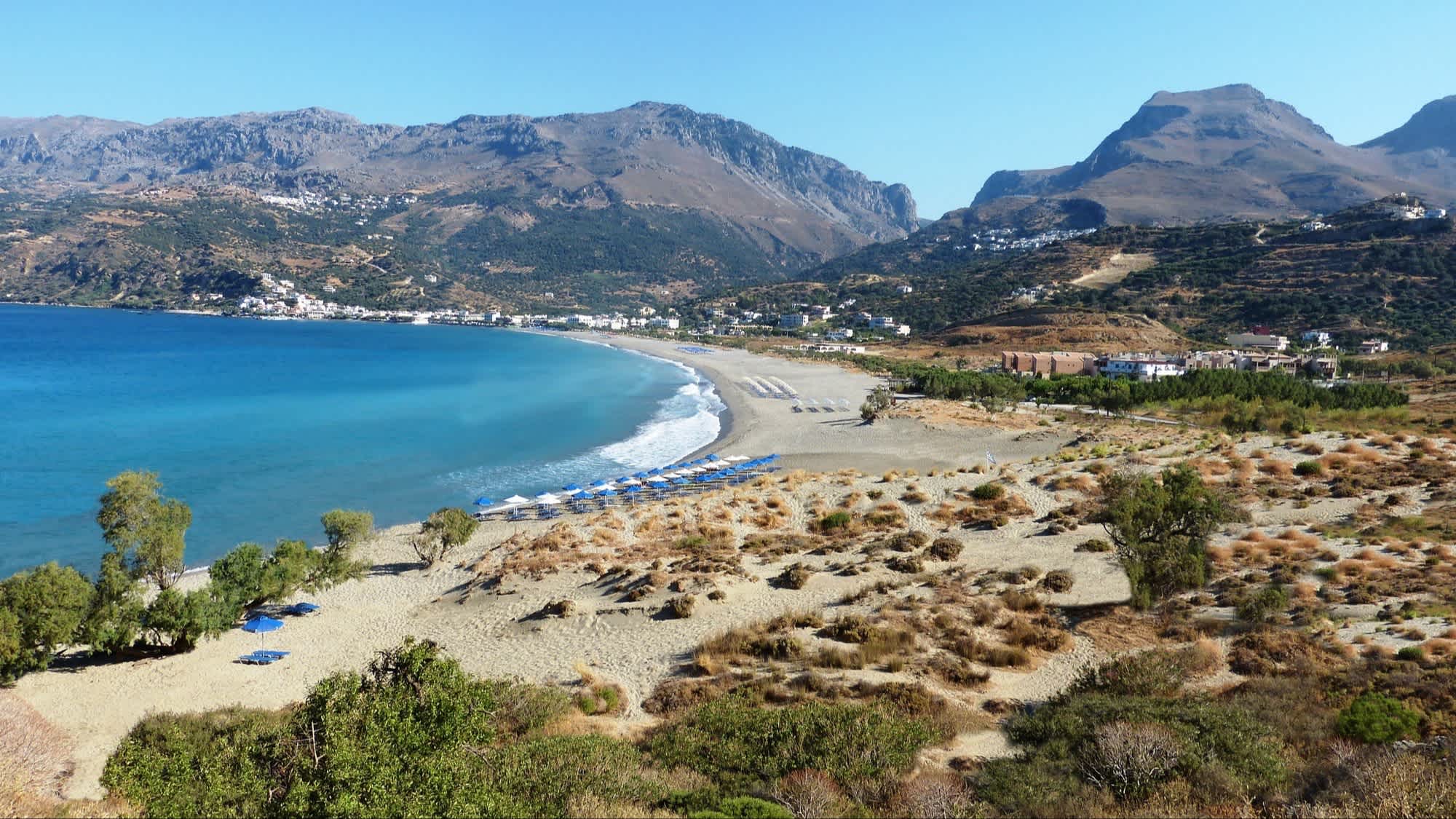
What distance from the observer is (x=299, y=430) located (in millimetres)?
45344

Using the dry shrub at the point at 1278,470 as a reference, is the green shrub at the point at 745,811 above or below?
above

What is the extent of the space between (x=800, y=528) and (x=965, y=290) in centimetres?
11206

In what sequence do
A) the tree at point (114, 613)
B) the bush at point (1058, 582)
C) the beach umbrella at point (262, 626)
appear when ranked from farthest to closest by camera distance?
the beach umbrella at point (262, 626)
the bush at point (1058, 582)
the tree at point (114, 613)

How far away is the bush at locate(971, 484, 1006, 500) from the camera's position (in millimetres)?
24391

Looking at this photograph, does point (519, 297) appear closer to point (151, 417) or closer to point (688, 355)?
point (688, 355)

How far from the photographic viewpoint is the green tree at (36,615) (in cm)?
1393

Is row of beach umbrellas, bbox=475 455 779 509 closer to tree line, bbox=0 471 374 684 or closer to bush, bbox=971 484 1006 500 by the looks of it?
tree line, bbox=0 471 374 684

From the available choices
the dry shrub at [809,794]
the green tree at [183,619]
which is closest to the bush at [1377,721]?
the dry shrub at [809,794]

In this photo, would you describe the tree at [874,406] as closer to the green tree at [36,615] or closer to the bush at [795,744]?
the bush at [795,744]

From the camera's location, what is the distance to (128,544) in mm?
16484

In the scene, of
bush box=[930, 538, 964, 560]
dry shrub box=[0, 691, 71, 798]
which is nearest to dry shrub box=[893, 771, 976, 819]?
dry shrub box=[0, 691, 71, 798]

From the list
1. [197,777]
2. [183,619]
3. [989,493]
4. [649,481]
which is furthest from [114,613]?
[989,493]

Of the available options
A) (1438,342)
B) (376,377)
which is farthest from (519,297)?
(1438,342)

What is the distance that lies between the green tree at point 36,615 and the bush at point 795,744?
12908mm
